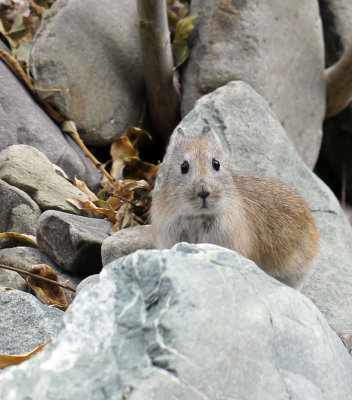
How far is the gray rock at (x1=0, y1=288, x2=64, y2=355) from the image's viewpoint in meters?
4.67

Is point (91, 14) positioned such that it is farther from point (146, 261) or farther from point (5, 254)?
point (146, 261)

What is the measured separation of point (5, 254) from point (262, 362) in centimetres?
342

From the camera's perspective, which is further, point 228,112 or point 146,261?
point 228,112

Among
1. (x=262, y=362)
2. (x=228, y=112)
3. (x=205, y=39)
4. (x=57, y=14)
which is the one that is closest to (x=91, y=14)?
(x=57, y=14)

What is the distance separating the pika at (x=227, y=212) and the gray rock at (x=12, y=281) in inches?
48.5

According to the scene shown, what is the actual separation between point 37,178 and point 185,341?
4013 mm

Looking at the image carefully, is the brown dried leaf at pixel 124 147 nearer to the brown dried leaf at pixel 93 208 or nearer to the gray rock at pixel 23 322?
the brown dried leaf at pixel 93 208

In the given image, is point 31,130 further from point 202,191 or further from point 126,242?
point 202,191

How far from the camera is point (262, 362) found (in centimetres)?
337

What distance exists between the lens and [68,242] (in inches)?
242

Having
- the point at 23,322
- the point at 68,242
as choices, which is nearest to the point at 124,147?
the point at 68,242

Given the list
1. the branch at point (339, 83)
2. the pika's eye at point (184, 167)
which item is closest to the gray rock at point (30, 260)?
the pika's eye at point (184, 167)

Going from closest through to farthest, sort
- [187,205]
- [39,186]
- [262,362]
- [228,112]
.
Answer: [262,362], [187,205], [39,186], [228,112]

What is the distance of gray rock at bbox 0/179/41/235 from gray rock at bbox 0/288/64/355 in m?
1.57
